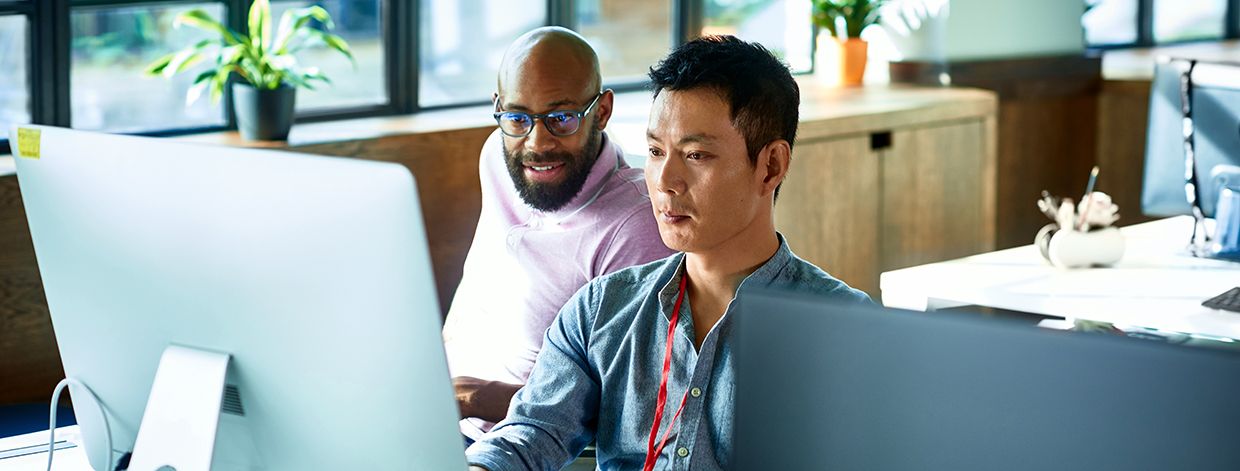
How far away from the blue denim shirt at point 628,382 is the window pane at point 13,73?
6.85 ft

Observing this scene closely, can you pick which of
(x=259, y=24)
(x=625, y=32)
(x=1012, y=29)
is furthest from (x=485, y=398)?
(x=1012, y=29)

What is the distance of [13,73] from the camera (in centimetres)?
287

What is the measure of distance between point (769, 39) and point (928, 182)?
85 cm

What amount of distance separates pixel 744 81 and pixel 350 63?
2.37 metres

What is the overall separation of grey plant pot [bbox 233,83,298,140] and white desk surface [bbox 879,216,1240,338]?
1612mm

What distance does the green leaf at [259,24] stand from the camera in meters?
2.96

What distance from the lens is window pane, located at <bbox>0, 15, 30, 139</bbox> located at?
2.84 meters

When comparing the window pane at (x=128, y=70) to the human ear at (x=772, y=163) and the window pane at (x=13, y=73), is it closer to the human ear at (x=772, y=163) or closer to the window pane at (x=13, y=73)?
the window pane at (x=13, y=73)

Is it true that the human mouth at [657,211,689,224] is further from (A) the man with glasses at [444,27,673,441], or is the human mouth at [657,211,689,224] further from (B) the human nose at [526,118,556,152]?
(B) the human nose at [526,118,556,152]

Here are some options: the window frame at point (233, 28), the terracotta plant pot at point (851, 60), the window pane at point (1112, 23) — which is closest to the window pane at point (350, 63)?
the window frame at point (233, 28)

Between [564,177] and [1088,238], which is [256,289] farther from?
[1088,238]

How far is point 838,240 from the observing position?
3816 mm

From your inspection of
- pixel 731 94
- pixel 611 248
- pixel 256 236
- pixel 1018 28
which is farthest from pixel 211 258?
pixel 1018 28

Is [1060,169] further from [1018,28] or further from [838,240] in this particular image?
[838,240]
